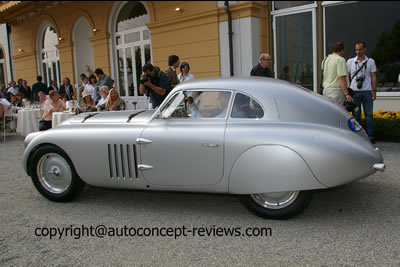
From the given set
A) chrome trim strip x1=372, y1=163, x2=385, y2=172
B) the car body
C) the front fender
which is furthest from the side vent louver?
chrome trim strip x1=372, y1=163, x2=385, y2=172

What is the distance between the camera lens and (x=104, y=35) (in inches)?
508

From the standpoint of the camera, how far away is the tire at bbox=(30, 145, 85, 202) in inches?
156

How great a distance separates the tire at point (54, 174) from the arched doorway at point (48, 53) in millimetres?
14004

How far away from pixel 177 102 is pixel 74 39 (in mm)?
12795

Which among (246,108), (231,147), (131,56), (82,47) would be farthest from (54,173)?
(82,47)

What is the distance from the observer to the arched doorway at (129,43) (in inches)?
473

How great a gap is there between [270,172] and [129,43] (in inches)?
416

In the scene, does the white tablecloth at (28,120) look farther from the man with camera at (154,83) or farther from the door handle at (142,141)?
the door handle at (142,141)

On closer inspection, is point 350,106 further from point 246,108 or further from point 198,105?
point 198,105

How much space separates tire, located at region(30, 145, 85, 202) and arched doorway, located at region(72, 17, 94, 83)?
11.4m

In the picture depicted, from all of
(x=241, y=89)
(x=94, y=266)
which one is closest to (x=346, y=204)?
(x=241, y=89)

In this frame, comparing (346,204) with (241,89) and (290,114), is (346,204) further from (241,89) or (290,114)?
(241,89)

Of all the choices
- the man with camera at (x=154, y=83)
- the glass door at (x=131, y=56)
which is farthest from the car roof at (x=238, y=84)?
the glass door at (x=131, y=56)

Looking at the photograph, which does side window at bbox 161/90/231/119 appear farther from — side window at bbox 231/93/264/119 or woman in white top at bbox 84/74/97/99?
woman in white top at bbox 84/74/97/99
